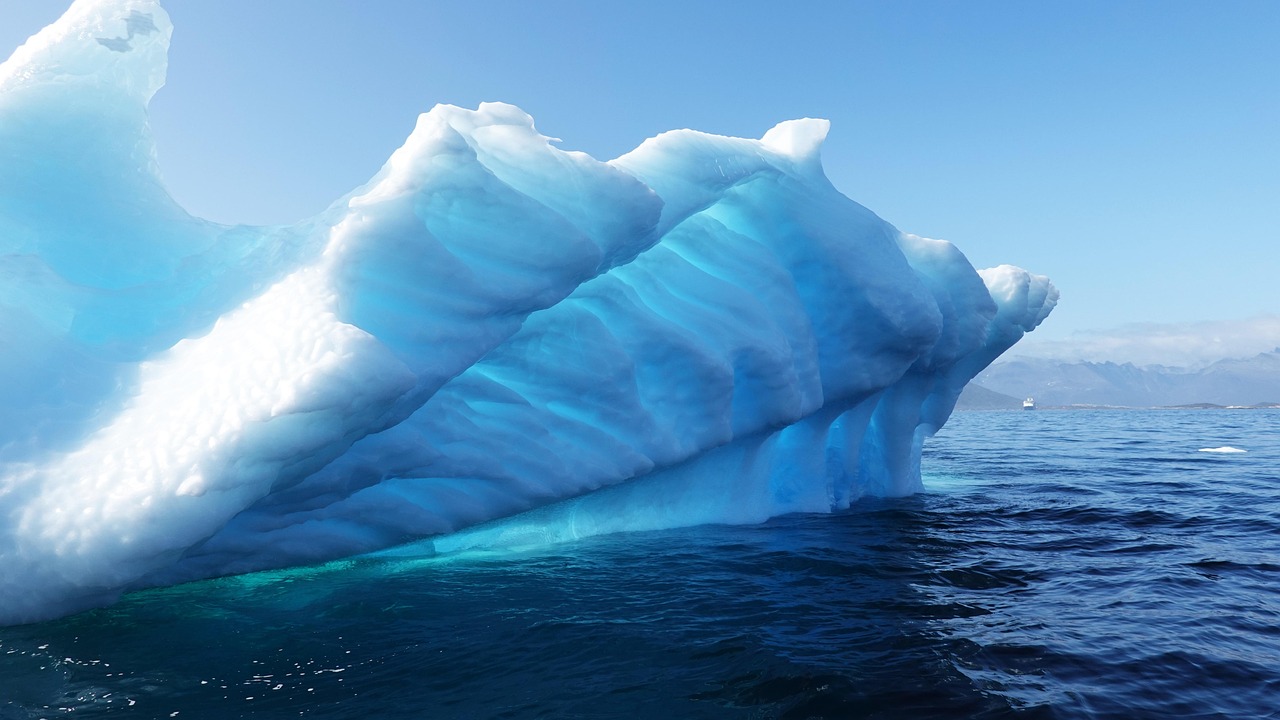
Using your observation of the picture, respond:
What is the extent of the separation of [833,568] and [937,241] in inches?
260

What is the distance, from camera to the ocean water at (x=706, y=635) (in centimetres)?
384

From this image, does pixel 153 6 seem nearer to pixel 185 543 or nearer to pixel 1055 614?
pixel 185 543

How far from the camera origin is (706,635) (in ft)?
16.0

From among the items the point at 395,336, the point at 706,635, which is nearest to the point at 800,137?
the point at 395,336

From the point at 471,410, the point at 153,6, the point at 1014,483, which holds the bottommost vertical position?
the point at 1014,483

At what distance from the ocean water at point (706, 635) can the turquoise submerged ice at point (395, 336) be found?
0.56 meters

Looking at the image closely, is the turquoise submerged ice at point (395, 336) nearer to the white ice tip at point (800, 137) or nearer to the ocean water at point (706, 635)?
the white ice tip at point (800, 137)

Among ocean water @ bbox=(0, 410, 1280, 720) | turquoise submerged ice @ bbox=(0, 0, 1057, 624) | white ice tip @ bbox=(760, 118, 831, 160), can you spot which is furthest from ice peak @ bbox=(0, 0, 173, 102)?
white ice tip @ bbox=(760, 118, 831, 160)

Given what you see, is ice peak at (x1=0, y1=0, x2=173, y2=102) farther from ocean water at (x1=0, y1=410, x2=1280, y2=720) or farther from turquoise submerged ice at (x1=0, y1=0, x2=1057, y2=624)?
ocean water at (x1=0, y1=410, x2=1280, y2=720)

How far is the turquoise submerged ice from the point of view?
167 inches

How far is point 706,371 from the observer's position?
776cm

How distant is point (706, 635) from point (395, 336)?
3.10 m

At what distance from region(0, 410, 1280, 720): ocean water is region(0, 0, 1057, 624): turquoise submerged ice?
1.83ft

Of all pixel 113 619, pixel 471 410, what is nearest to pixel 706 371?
pixel 471 410
